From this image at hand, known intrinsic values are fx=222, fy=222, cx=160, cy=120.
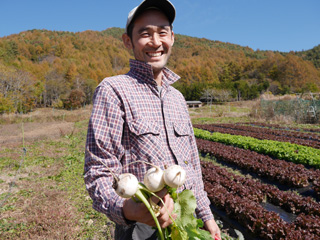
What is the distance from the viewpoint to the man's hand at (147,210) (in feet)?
3.04

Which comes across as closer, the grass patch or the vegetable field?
the vegetable field

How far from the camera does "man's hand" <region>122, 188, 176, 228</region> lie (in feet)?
3.04

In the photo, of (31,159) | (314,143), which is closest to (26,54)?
(31,159)

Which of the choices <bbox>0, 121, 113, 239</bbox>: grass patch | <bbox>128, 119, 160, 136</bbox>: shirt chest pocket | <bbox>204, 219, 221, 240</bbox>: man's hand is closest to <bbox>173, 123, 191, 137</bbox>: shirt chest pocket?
<bbox>128, 119, 160, 136</bbox>: shirt chest pocket

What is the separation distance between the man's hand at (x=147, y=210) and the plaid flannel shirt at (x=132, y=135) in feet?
0.21

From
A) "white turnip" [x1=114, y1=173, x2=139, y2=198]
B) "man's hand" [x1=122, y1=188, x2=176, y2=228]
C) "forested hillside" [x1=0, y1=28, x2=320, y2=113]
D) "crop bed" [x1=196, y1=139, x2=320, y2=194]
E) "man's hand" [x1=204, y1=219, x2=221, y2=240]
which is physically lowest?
"crop bed" [x1=196, y1=139, x2=320, y2=194]

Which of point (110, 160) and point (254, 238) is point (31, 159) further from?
point (110, 160)

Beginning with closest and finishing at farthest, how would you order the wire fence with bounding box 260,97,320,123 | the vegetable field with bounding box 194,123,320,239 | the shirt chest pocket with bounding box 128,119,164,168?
the shirt chest pocket with bounding box 128,119,164,168 < the vegetable field with bounding box 194,123,320,239 < the wire fence with bounding box 260,97,320,123

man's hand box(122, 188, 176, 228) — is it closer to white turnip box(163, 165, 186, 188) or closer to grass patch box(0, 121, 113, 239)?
white turnip box(163, 165, 186, 188)

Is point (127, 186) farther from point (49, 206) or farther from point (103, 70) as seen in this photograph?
point (103, 70)

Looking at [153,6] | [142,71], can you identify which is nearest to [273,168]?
[142,71]

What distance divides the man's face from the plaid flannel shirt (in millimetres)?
63

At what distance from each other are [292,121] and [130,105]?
79.8 feet

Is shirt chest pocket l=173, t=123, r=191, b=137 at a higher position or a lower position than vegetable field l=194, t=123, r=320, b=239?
higher
